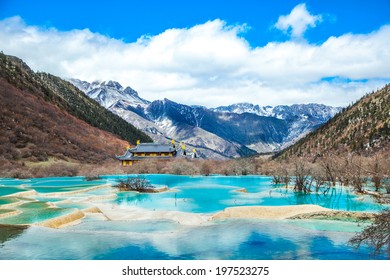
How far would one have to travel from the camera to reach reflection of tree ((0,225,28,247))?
12.5 meters

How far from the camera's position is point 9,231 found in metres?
13.5

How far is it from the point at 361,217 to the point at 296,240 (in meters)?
5.33

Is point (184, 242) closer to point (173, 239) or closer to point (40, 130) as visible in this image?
point (173, 239)

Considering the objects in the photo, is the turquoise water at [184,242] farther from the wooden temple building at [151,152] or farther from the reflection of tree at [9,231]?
the wooden temple building at [151,152]

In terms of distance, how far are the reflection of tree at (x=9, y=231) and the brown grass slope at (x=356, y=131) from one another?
6018 centimetres

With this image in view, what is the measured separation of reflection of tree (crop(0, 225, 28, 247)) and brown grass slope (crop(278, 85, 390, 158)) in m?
60.2

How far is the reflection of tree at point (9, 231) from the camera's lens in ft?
41.1

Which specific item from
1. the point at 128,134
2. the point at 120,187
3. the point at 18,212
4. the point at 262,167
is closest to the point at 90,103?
the point at 128,134

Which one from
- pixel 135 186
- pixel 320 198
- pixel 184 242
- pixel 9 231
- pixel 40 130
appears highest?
pixel 40 130

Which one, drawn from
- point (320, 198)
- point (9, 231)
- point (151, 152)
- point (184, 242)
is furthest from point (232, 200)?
point (151, 152)

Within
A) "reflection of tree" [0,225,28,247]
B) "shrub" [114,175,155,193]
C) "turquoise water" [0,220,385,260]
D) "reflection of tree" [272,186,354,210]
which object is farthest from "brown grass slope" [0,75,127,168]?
"turquoise water" [0,220,385,260]

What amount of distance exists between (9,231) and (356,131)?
267ft

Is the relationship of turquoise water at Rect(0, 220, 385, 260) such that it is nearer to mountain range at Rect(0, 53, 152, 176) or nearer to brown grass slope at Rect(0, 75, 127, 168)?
mountain range at Rect(0, 53, 152, 176)

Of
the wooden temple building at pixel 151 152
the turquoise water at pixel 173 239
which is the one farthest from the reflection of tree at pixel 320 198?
the wooden temple building at pixel 151 152
